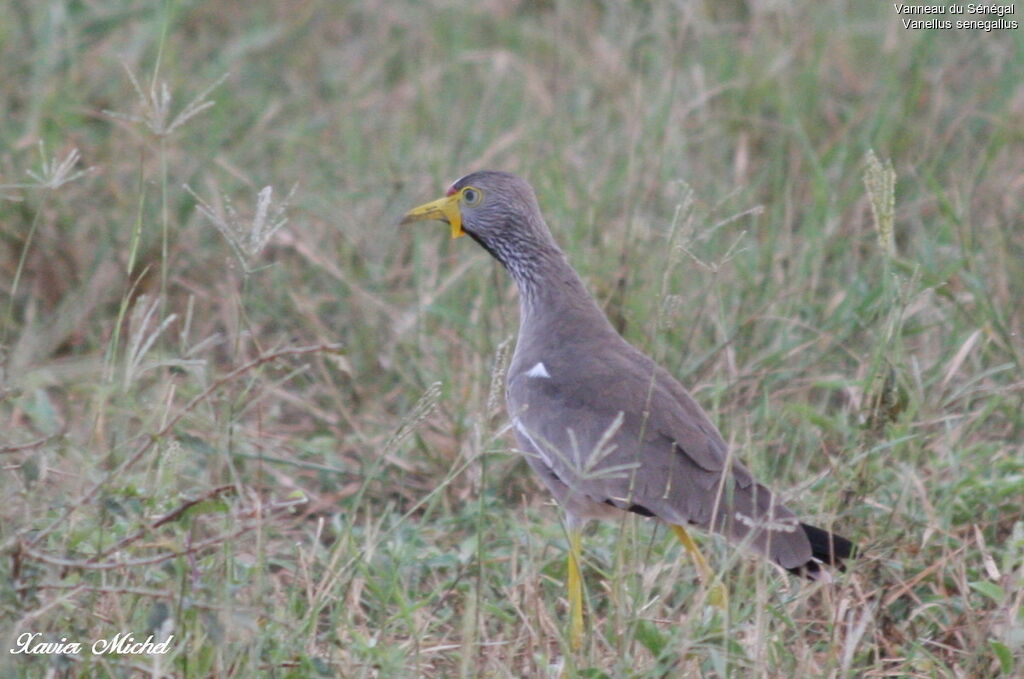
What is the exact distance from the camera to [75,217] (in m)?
5.92

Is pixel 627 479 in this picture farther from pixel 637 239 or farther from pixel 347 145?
pixel 347 145

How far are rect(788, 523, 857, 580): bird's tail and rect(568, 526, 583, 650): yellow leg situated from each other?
0.55m

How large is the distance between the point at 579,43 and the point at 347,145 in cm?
162

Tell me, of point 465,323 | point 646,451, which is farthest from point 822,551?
point 465,323

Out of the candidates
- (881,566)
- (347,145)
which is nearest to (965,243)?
(881,566)

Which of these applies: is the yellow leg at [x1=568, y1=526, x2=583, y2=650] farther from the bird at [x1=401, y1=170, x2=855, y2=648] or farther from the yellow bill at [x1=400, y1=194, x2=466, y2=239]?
the yellow bill at [x1=400, y1=194, x2=466, y2=239]

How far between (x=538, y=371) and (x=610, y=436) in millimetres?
775

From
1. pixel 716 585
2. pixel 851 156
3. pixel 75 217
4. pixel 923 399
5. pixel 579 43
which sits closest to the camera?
pixel 716 585

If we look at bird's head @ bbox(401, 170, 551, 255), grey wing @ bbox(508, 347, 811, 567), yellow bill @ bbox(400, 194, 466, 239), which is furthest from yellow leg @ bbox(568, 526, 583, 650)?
yellow bill @ bbox(400, 194, 466, 239)

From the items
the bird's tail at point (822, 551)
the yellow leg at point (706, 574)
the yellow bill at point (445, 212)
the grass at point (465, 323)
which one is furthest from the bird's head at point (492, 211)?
the bird's tail at point (822, 551)

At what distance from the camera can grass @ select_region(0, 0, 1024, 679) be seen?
342cm

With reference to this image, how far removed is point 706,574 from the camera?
387 centimetres

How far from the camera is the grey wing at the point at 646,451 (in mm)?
3703

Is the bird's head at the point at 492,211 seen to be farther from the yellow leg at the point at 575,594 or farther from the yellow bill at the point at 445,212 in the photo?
the yellow leg at the point at 575,594
